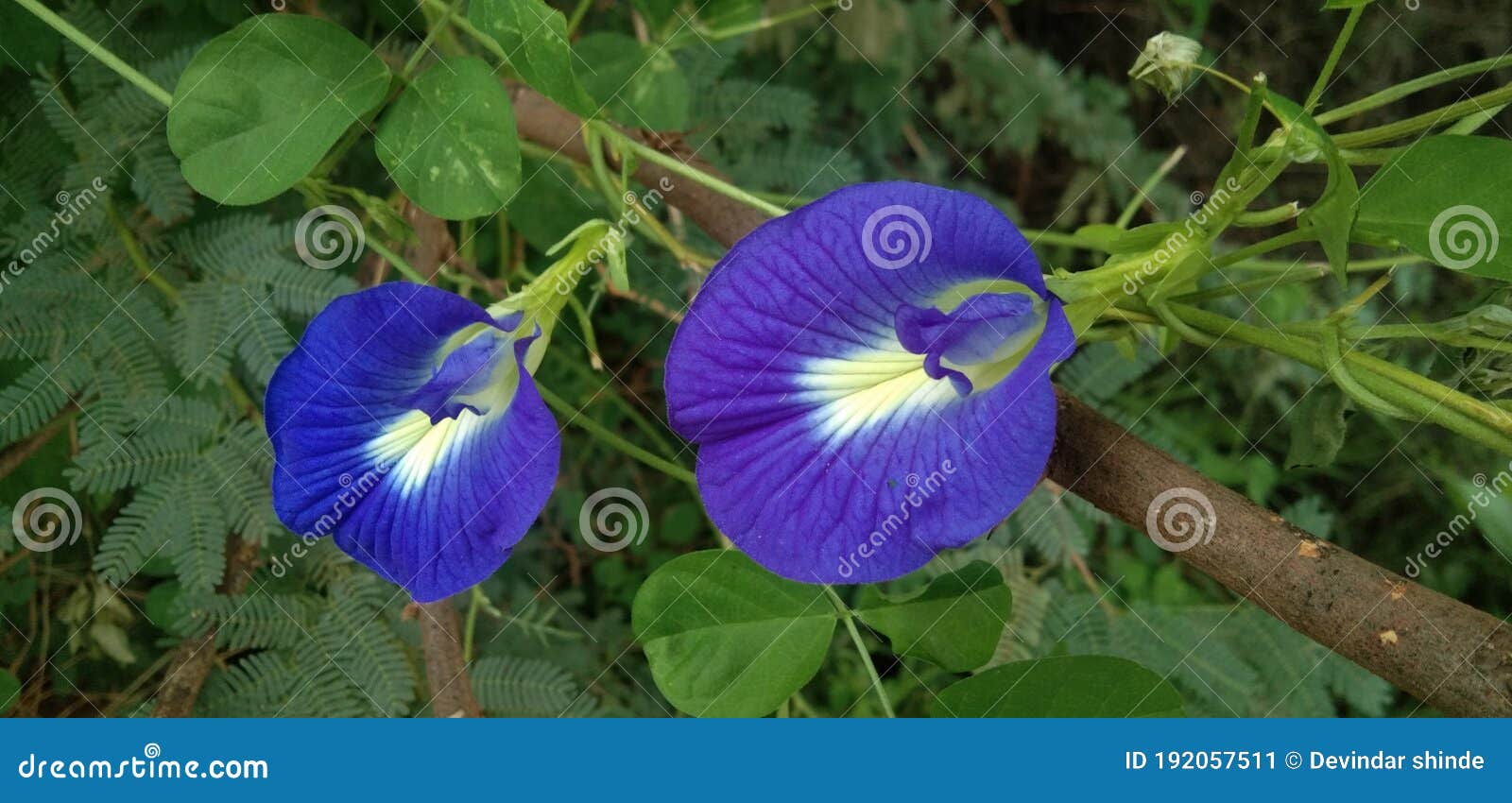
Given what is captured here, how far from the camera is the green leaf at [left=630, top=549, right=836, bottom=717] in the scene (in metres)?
0.96

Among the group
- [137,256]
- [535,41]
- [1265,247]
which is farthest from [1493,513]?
[137,256]

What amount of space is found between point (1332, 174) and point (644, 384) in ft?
4.36

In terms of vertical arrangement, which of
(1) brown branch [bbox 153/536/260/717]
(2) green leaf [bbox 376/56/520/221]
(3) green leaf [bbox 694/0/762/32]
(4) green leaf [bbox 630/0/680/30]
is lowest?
(1) brown branch [bbox 153/536/260/717]

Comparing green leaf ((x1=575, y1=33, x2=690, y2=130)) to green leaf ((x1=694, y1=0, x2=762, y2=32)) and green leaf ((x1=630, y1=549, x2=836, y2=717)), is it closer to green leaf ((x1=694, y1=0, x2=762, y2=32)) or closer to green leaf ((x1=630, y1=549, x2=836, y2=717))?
green leaf ((x1=694, y1=0, x2=762, y2=32))

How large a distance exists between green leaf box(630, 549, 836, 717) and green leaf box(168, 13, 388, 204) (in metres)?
0.45

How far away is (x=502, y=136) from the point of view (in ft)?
3.15

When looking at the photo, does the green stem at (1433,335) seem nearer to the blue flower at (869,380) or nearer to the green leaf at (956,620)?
the blue flower at (869,380)

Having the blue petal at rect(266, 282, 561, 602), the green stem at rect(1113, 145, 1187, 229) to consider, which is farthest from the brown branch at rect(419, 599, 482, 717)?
the green stem at rect(1113, 145, 1187, 229)

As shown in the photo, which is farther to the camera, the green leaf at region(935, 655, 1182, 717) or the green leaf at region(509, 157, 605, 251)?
the green leaf at region(509, 157, 605, 251)

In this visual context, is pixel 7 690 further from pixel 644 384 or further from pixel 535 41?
pixel 644 384

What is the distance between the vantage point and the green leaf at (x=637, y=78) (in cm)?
131

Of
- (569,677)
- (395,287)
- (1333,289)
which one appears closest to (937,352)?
(395,287)

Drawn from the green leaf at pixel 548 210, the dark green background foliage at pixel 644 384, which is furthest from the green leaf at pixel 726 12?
the green leaf at pixel 548 210

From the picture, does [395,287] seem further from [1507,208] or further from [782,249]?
[1507,208]
